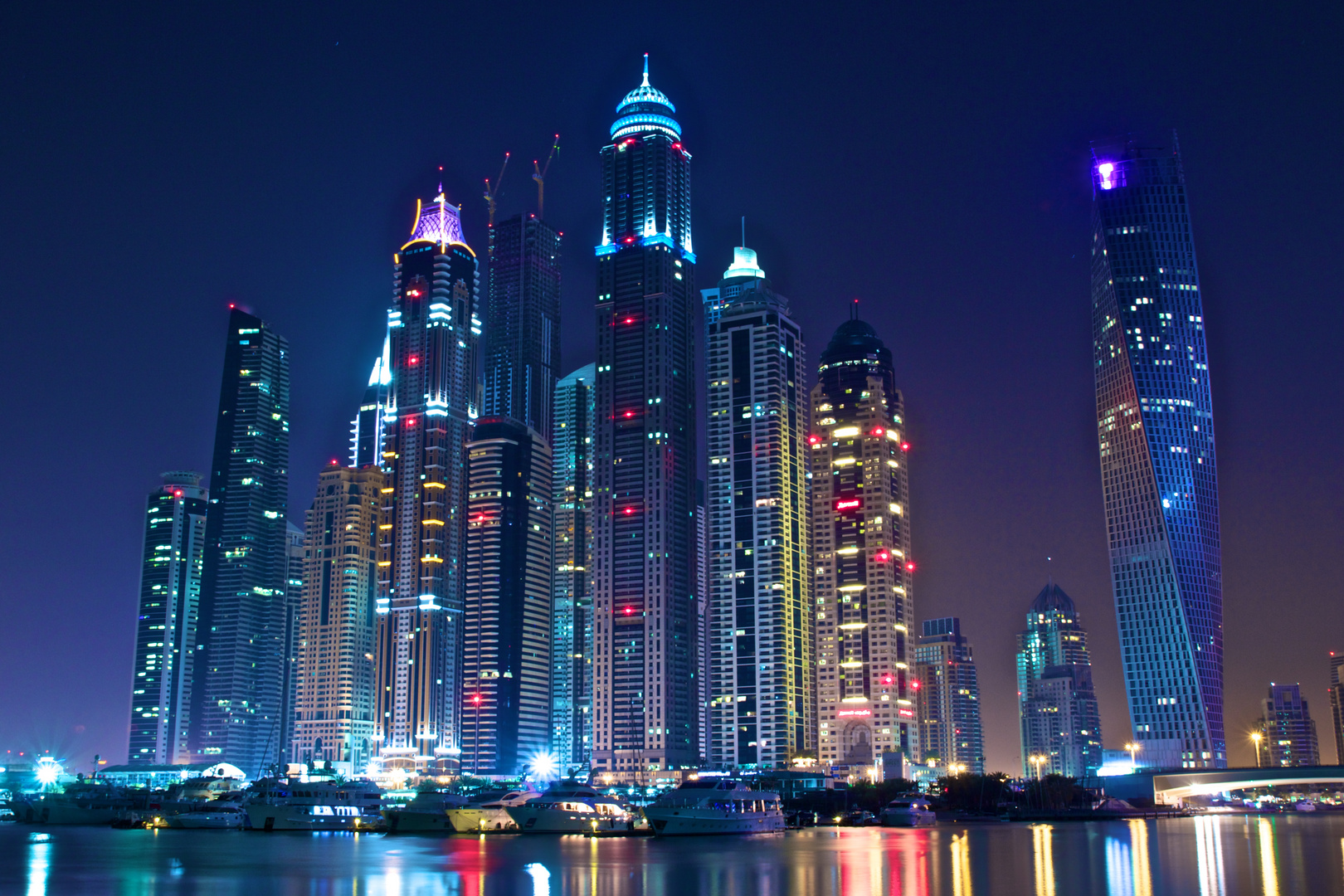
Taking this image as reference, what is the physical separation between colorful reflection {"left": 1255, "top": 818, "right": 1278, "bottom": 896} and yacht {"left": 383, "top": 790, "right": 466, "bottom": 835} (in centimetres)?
9026

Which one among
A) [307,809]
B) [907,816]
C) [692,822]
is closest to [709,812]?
[692,822]

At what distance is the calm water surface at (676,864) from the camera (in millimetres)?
81812

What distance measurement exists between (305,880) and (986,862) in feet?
180

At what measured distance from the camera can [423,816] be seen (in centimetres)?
15350

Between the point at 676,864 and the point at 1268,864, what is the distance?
162 feet

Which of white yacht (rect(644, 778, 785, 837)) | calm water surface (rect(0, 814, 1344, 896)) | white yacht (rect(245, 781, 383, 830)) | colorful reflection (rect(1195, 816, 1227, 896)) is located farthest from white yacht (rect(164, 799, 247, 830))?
colorful reflection (rect(1195, 816, 1227, 896))

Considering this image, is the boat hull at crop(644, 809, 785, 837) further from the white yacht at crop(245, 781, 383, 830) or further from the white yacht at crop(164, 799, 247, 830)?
the white yacht at crop(164, 799, 247, 830)

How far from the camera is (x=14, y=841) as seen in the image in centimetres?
14112

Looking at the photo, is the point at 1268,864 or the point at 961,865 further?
the point at 1268,864

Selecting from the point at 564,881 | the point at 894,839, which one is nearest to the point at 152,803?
the point at 894,839

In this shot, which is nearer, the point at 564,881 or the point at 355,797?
the point at 564,881

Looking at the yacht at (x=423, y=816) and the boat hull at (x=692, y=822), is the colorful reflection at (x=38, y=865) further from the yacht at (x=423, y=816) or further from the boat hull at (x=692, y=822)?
the boat hull at (x=692, y=822)

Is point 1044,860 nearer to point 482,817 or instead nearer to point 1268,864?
point 1268,864

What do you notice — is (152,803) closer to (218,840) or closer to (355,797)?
(355,797)
